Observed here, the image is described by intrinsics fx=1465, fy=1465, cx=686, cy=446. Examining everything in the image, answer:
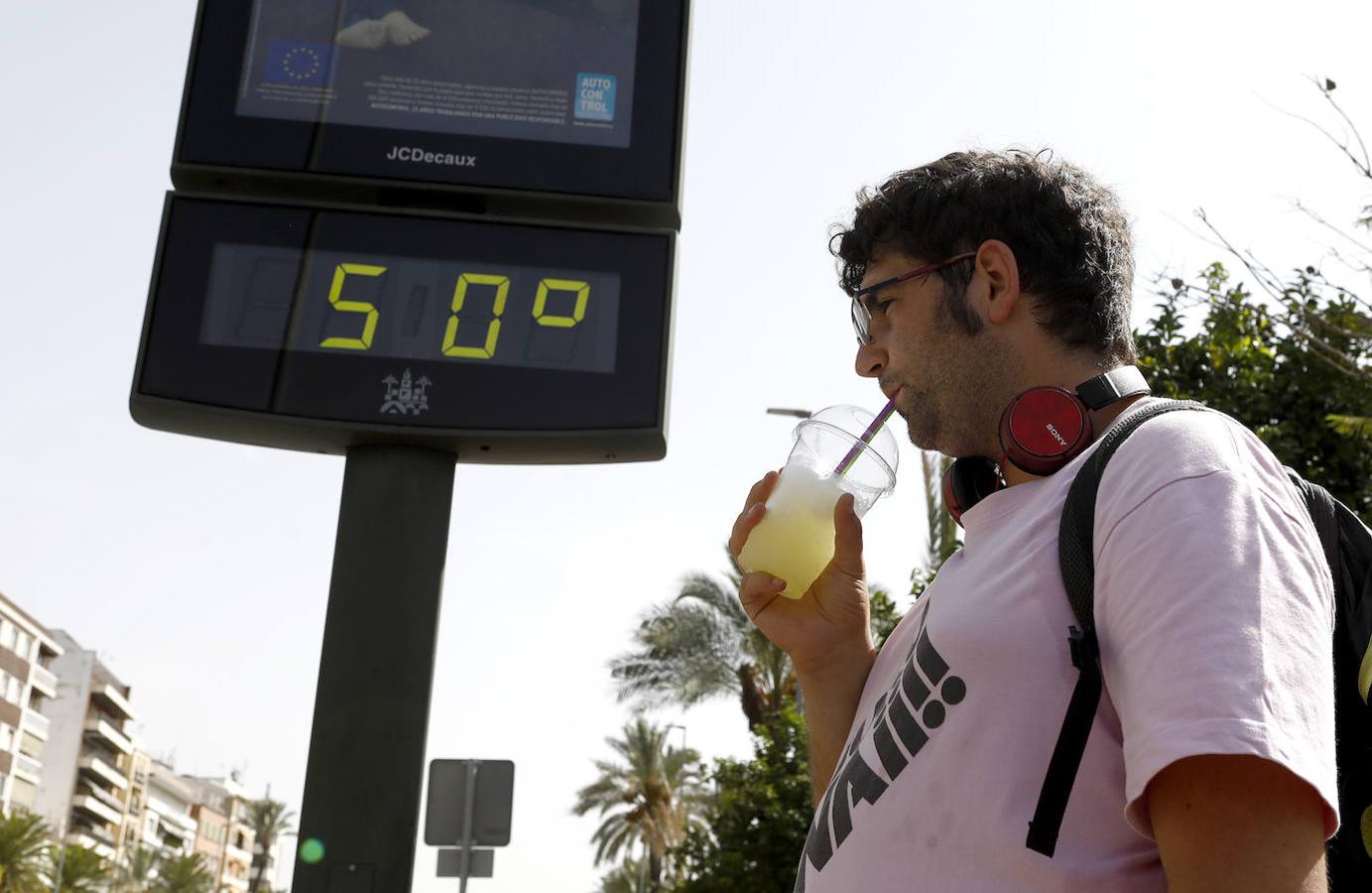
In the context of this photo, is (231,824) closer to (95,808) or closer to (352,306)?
(95,808)

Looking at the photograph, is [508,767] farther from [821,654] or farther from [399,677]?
[821,654]

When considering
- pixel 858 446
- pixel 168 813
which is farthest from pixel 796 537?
pixel 168 813

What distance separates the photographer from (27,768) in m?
82.5

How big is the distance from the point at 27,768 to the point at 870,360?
90403 millimetres

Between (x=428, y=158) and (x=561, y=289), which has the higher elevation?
(x=428, y=158)

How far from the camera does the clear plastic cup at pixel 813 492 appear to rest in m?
2.47

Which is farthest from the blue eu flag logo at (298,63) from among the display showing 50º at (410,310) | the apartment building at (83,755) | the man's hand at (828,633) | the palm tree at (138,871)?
the apartment building at (83,755)

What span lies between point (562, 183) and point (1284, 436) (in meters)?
6.42

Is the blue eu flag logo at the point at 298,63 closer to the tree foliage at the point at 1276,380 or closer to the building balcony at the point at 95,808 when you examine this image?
the tree foliage at the point at 1276,380

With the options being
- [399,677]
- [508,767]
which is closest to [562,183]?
[399,677]

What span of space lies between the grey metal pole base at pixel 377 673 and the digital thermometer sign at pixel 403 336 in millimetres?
178

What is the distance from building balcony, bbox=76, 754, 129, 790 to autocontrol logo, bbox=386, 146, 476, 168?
97.7 m

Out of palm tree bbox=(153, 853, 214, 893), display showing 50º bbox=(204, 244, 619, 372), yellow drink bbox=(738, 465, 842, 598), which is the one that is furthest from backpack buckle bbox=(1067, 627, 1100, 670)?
palm tree bbox=(153, 853, 214, 893)

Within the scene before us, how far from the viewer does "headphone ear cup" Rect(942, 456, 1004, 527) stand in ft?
6.88
